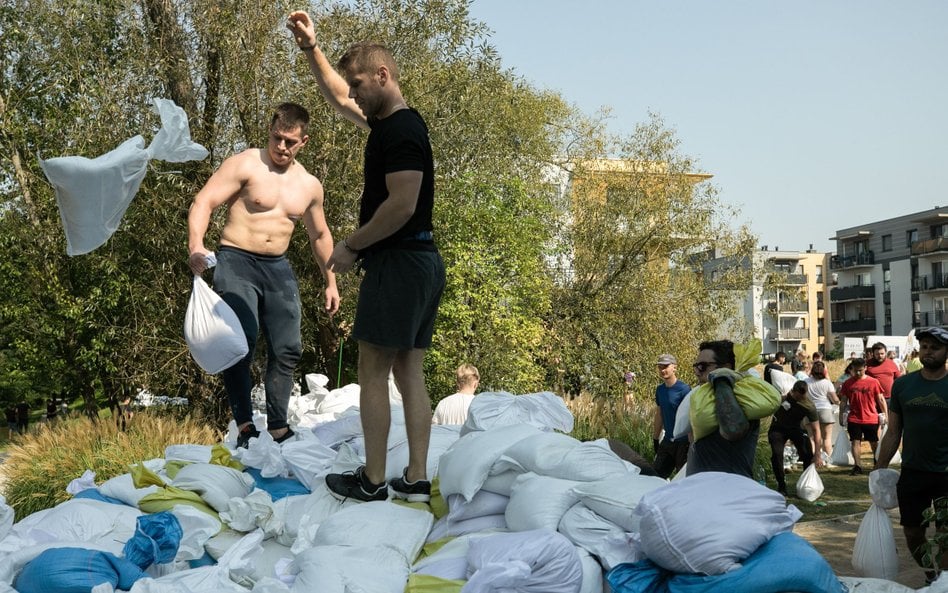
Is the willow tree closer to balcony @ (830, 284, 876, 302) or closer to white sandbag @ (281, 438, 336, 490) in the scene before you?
white sandbag @ (281, 438, 336, 490)

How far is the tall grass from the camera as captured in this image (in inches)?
287

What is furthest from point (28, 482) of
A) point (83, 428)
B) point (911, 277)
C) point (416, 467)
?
point (911, 277)

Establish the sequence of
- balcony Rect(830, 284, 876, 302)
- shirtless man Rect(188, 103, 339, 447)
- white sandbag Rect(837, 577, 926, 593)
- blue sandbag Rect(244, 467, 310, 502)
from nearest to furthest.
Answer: white sandbag Rect(837, 577, 926, 593) < blue sandbag Rect(244, 467, 310, 502) < shirtless man Rect(188, 103, 339, 447) < balcony Rect(830, 284, 876, 302)

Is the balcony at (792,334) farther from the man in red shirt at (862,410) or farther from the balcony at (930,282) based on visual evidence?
the man in red shirt at (862,410)

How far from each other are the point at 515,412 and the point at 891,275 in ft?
248

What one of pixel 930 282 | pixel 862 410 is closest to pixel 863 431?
pixel 862 410

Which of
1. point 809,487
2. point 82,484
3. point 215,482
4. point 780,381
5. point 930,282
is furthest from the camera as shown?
point 930,282

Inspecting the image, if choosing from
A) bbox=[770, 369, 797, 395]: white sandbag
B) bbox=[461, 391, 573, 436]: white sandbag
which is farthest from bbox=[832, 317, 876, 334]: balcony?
bbox=[461, 391, 573, 436]: white sandbag

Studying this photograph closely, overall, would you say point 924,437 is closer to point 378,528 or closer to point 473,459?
point 473,459

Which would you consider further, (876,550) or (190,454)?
(876,550)

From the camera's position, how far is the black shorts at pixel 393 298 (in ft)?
12.4

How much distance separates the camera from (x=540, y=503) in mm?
3453

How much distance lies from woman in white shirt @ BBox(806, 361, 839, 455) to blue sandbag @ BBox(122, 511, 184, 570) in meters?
11.3

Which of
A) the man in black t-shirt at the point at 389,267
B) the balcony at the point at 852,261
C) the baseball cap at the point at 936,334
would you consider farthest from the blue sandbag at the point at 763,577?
the balcony at the point at 852,261
